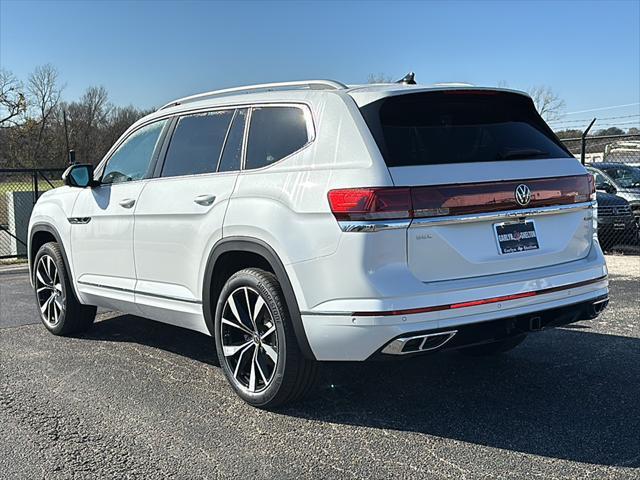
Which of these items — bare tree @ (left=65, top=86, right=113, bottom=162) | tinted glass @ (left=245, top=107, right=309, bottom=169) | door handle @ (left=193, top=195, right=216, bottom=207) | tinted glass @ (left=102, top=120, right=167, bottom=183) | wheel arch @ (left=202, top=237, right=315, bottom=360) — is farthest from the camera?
bare tree @ (left=65, top=86, right=113, bottom=162)

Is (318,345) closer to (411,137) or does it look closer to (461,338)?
(461,338)

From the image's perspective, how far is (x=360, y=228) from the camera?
317 centimetres

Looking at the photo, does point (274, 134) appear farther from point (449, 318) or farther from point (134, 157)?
point (134, 157)

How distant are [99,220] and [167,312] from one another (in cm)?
111

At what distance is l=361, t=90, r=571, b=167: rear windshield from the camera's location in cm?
339

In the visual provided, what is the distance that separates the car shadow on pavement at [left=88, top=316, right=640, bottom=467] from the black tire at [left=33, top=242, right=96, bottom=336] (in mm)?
1058

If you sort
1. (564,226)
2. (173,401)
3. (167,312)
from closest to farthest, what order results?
(564,226) → (173,401) → (167,312)

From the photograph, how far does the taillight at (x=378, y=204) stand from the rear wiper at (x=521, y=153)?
76cm

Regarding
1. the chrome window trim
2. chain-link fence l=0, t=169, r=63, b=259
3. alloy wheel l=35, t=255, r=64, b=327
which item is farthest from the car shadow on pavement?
chain-link fence l=0, t=169, r=63, b=259

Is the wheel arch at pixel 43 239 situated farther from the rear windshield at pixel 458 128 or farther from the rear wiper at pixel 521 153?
the rear wiper at pixel 521 153

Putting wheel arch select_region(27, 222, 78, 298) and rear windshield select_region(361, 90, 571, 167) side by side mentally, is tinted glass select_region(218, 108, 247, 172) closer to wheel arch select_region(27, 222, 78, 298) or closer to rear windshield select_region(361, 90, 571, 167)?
rear windshield select_region(361, 90, 571, 167)

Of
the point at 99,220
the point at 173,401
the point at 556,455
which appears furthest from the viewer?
the point at 99,220

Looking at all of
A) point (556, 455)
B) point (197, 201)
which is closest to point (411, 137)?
point (197, 201)

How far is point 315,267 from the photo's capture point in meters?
3.35
